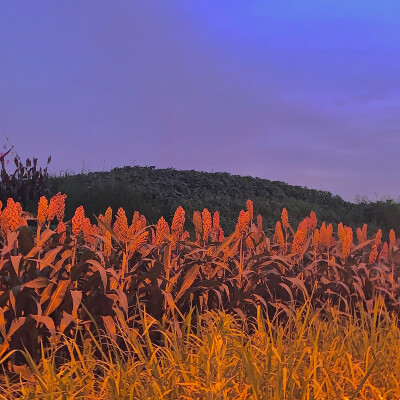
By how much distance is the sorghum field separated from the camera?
2773mm

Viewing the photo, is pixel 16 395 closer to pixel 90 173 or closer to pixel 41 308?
pixel 41 308

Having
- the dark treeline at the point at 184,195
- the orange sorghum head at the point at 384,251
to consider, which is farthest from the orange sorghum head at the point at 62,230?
the dark treeline at the point at 184,195

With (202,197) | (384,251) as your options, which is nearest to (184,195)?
(202,197)

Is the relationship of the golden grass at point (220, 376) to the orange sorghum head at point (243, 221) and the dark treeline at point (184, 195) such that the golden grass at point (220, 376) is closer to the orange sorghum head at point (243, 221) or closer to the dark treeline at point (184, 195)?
the orange sorghum head at point (243, 221)

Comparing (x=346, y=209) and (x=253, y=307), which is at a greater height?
(x=346, y=209)

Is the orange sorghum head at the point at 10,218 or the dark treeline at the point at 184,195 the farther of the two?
the dark treeline at the point at 184,195

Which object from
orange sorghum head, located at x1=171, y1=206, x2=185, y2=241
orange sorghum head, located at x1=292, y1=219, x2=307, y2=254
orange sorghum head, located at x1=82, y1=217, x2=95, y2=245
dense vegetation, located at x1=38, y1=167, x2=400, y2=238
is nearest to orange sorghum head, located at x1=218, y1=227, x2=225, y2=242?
orange sorghum head, located at x1=292, y1=219, x2=307, y2=254

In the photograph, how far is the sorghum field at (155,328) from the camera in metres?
2.77

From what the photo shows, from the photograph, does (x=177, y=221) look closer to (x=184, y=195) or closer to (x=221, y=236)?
(x=221, y=236)

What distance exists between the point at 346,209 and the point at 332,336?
48.5 ft

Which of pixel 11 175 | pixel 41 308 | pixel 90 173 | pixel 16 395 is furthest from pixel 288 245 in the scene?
pixel 90 173

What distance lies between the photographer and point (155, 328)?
396 cm

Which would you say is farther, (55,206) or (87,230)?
(87,230)

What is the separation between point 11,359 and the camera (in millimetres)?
3498
